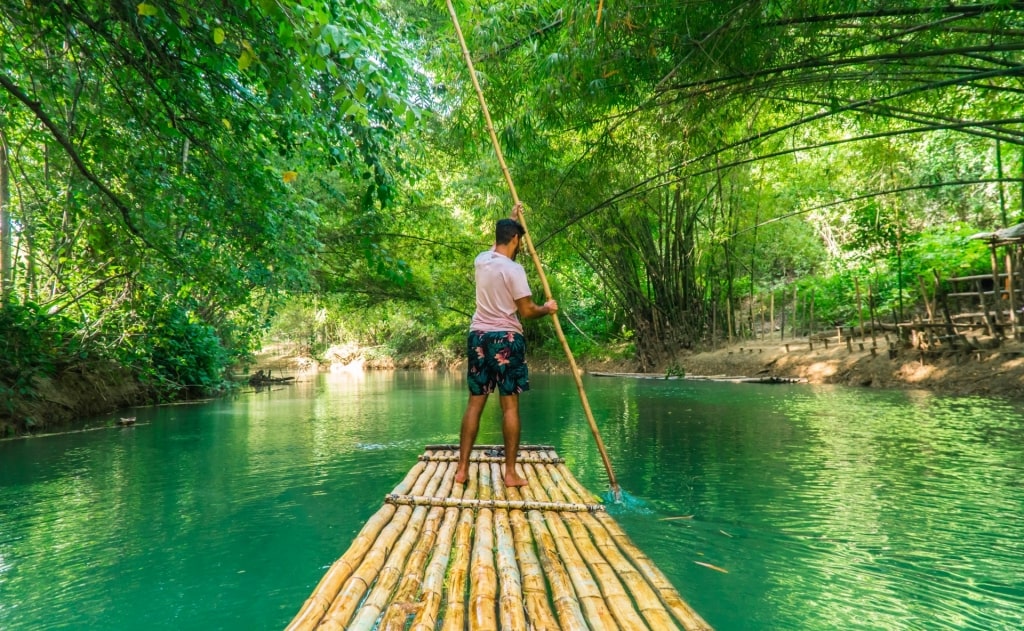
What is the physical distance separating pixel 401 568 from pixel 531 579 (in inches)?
17.7

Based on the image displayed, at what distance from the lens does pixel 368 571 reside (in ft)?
6.48

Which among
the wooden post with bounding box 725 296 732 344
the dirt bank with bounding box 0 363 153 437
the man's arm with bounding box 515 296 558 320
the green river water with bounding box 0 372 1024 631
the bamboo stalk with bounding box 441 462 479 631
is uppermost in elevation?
the wooden post with bounding box 725 296 732 344

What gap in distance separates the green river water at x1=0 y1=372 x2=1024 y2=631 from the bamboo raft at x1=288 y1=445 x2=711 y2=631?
46 cm

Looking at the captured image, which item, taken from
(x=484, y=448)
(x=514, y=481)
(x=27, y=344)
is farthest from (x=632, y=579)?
(x=27, y=344)

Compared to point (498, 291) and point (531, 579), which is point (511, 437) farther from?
point (531, 579)

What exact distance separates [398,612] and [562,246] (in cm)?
1018

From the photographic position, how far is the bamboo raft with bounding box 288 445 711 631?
5.49ft

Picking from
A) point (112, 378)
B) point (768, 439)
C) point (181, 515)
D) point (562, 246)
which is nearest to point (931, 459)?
point (768, 439)

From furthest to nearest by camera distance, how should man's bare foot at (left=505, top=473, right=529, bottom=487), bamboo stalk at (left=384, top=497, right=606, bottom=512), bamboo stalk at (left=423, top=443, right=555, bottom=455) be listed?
bamboo stalk at (left=423, top=443, right=555, bottom=455) → man's bare foot at (left=505, top=473, right=529, bottom=487) → bamboo stalk at (left=384, top=497, right=606, bottom=512)

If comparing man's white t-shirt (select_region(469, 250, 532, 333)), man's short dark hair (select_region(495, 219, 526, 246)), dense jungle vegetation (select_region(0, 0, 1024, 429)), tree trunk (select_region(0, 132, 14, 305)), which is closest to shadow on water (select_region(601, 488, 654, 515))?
man's white t-shirt (select_region(469, 250, 532, 333))

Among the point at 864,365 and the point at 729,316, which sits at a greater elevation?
the point at 729,316

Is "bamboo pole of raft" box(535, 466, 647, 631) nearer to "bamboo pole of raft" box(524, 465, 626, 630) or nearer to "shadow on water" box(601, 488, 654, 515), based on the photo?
"bamboo pole of raft" box(524, 465, 626, 630)

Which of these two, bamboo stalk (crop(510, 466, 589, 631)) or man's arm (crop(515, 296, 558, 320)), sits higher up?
man's arm (crop(515, 296, 558, 320))

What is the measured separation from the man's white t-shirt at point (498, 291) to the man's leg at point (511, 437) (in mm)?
394
